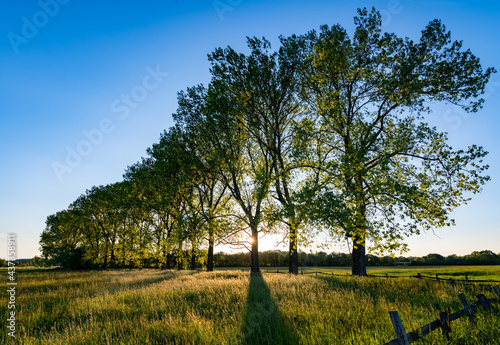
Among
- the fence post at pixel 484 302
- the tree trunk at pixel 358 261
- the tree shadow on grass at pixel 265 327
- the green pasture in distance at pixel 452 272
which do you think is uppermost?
the fence post at pixel 484 302

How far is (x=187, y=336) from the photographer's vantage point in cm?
556

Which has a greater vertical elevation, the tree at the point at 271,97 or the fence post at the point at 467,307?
the tree at the point at 271,97

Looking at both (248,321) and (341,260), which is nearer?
(248,321)

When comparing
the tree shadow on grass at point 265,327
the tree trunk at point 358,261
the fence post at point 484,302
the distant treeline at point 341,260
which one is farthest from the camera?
the distant treeline at point 341,260

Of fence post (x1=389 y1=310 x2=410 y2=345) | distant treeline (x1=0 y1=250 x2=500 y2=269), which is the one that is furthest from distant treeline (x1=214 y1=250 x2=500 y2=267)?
fence post (x1=389 y1=310 x2=410 y2=345)

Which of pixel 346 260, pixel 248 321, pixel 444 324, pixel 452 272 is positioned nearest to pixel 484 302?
pixel 444 324

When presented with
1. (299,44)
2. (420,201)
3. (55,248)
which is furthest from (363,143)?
(55,248)

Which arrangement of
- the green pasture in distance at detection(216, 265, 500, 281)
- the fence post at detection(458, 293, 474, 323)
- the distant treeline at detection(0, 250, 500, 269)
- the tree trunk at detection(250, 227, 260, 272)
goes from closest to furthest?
the fence post at detection(458, 293, 474, 323) → the tree trunk at detection(250, 227, 260, 272) → the green pasture in distance at detection(216, 265, 500, 281) → the distant treeline at detection(0, 250, 500, 269)

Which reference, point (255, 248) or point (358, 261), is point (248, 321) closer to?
point (358, 261)

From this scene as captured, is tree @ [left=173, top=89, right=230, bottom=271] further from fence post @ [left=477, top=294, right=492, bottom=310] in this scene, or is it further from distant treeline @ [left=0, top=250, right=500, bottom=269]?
distant treeline @ [left=0, top=250, right=500, bottom=269]

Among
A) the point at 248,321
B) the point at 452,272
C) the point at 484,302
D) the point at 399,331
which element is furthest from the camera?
the point at 452,272

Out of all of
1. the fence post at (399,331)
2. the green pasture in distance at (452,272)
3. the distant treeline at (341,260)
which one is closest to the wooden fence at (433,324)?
the fence post at (399,331)

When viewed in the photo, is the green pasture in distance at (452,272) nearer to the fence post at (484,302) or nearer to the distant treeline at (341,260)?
the distant treeline at (341,260)

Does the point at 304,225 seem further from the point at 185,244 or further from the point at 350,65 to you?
the point at 185,244
